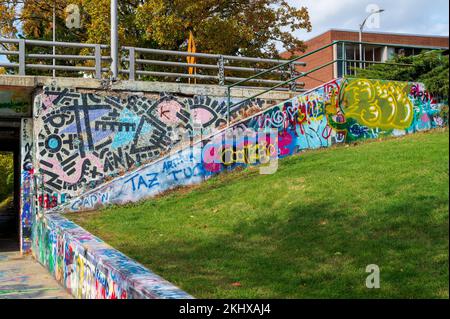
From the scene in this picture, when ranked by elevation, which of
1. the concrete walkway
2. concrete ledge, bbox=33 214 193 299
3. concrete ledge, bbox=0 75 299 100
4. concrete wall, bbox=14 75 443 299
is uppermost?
concrete ledge, bbox=0 75 299 100

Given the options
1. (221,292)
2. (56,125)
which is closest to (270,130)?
(56,125)

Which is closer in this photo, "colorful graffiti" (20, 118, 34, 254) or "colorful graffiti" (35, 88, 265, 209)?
"colorful graffiti" (35, 88, 265, 209)

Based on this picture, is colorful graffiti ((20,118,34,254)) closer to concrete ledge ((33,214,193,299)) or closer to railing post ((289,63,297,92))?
concrete ledge ((33,214,193,299))

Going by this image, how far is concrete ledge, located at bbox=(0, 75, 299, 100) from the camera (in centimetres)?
1241

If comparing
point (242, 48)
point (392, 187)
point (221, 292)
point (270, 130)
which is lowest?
point (221, 292)

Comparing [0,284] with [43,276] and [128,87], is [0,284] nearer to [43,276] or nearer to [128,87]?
[43,276]

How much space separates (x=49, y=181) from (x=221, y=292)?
8.32m

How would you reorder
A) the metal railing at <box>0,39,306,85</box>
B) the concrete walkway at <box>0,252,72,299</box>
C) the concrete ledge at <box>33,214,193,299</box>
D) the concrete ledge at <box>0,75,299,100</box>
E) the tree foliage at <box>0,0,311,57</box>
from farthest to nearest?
the tree foliage at <box>0,0,311,57</box> → the metal railing at <box>0,39,306,85</box> → the concrete ledge at <box>0,75,299,100</box> → the concrete walkway at <box>0,252,72,299</box> → the concrete ledge at <box>33,214,193,299</box>

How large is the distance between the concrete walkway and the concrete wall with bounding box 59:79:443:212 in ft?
6.35

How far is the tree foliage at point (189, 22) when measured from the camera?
20.3 metres

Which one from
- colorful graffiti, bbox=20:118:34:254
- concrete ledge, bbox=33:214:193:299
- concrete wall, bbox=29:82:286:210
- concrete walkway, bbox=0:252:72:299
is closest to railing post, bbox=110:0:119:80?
concrete wall, bbox=29:82:286:210

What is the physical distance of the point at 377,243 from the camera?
6.15 meters

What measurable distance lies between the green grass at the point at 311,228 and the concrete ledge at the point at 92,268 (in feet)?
1.89

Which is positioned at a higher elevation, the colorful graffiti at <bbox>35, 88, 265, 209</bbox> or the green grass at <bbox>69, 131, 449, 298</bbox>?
the colorful graffiti at <bbox>35, 88, 265, 209</bbox>
